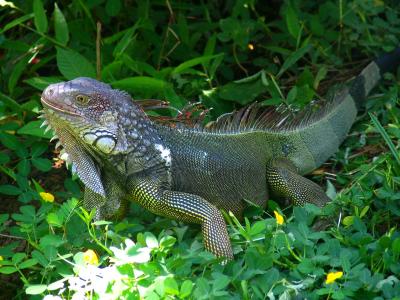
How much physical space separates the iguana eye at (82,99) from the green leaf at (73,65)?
1244 millimetres

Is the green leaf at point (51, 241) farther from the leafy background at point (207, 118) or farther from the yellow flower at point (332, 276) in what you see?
the yellow flower at point (332, 276)

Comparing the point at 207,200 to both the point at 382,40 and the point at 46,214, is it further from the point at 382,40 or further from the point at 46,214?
the point at 382,40

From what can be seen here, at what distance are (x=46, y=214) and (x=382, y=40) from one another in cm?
321

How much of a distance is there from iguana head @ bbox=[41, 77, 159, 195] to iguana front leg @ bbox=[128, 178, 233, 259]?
170mm

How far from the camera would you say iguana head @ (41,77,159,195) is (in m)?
4.19

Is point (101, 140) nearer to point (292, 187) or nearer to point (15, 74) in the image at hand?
point (292, 187)

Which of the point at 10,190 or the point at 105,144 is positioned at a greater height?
the point at 105,144

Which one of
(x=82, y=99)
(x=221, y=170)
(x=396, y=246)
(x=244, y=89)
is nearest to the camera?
(x=396, y=246)

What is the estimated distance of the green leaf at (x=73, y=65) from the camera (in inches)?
215

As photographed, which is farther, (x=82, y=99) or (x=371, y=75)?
(x=371, y=75)

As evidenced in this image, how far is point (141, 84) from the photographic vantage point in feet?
17.7

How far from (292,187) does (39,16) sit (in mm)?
2138

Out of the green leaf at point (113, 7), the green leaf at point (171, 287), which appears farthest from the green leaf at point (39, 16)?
the green leaf at point (171, 287)

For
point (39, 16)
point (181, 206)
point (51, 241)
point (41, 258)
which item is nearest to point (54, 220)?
point (51, 241)
